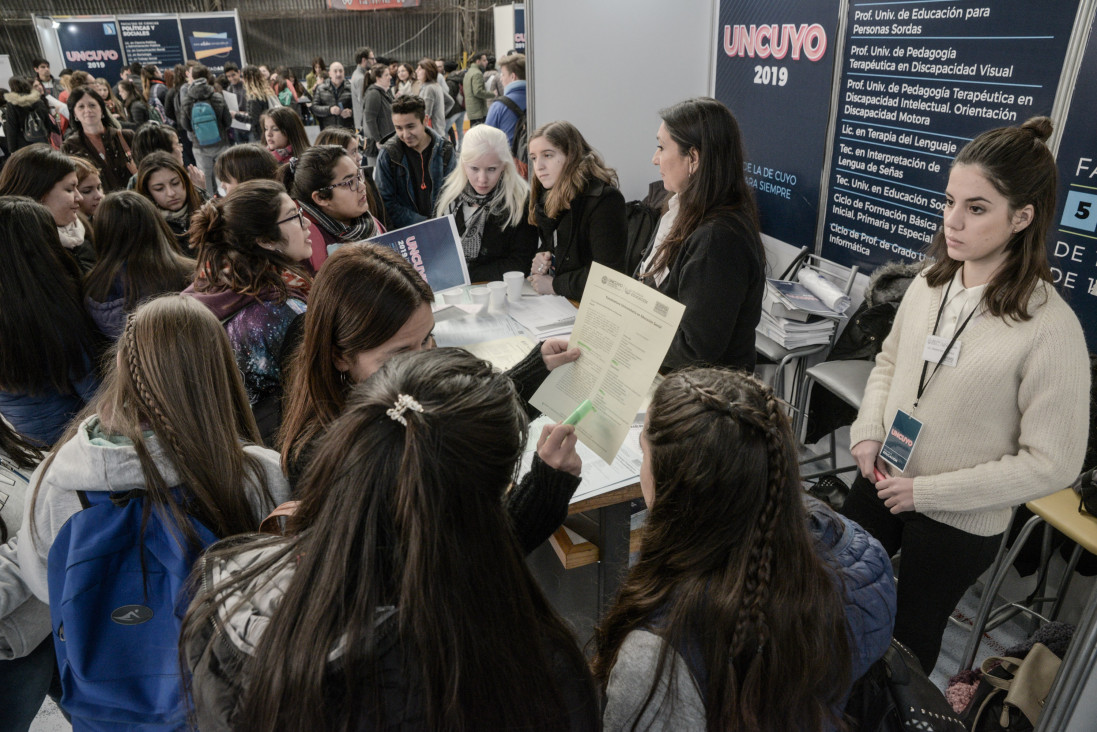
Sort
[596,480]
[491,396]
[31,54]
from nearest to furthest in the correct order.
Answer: [491,396] → [596,480] → [31,54]

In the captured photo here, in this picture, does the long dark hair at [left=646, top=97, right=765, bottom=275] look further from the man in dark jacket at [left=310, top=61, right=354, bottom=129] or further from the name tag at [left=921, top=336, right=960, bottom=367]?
the man in dark jacket at [left=310, top=61, right=354, bottom=129]

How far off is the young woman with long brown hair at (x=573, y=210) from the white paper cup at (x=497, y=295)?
0.81 feet

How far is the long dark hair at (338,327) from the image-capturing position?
53.9 inches

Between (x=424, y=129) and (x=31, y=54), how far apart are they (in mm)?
15332

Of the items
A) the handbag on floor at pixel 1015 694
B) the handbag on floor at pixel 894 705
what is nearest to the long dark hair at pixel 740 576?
the handbag on floor at pixel 894 705

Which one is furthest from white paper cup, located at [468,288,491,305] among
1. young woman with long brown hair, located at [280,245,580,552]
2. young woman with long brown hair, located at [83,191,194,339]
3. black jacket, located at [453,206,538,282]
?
A: young woman with long brown hair, located at [280,245,580,552]

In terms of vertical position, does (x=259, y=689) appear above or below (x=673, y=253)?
below

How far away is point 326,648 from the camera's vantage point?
27.5 inches

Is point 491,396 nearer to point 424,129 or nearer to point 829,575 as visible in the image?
point 829,575

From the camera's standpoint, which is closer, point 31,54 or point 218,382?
point 218,382

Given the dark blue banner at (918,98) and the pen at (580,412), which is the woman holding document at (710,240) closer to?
the pen at (580,412)

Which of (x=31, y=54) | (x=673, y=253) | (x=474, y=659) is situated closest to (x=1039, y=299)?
(x=673, y=253)

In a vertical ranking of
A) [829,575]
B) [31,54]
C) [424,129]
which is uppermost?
[31,54]

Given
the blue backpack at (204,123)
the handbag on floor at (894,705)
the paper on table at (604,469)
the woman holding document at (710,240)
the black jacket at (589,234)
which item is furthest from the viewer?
the blue backpack at (204,123)
